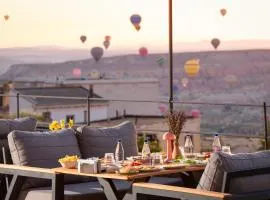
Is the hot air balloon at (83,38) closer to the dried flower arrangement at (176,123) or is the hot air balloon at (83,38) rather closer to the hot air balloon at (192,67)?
the hot air balloon at (192,67)

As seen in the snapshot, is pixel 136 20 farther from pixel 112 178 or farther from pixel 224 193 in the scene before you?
pixel 224 193

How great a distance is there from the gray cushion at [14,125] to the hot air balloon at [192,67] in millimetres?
18931

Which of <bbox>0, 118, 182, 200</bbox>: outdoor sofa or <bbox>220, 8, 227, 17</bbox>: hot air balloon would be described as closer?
<bbox>0, 118, 182, 200</bbox>: outdoor sofa

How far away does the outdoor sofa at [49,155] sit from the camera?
487cm

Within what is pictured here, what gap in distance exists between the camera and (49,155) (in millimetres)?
5262

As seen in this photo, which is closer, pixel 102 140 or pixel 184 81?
pixel 102 140

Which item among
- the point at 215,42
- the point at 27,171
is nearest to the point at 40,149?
the point at 27,171

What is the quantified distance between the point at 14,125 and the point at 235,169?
2.39 m

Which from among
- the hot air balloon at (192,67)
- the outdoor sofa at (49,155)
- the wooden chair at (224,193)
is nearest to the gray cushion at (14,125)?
the outdoor sofa at (49,155)

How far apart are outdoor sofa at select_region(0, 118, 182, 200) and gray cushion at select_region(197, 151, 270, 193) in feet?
3.98

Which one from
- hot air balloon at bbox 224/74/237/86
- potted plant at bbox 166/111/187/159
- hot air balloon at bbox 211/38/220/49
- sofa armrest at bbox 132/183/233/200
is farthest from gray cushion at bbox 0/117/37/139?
hot air balloon at bbox 224/74/237/86

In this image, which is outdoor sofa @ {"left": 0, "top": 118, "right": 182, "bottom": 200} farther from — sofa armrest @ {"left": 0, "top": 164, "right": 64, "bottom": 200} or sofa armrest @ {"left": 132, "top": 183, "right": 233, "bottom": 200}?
sofa armrest @ {"left": 132, "top": 183, "right": 233, "bottom": 200}

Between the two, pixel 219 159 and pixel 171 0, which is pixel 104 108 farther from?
pixel 219 159

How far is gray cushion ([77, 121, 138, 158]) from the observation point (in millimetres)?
5602
